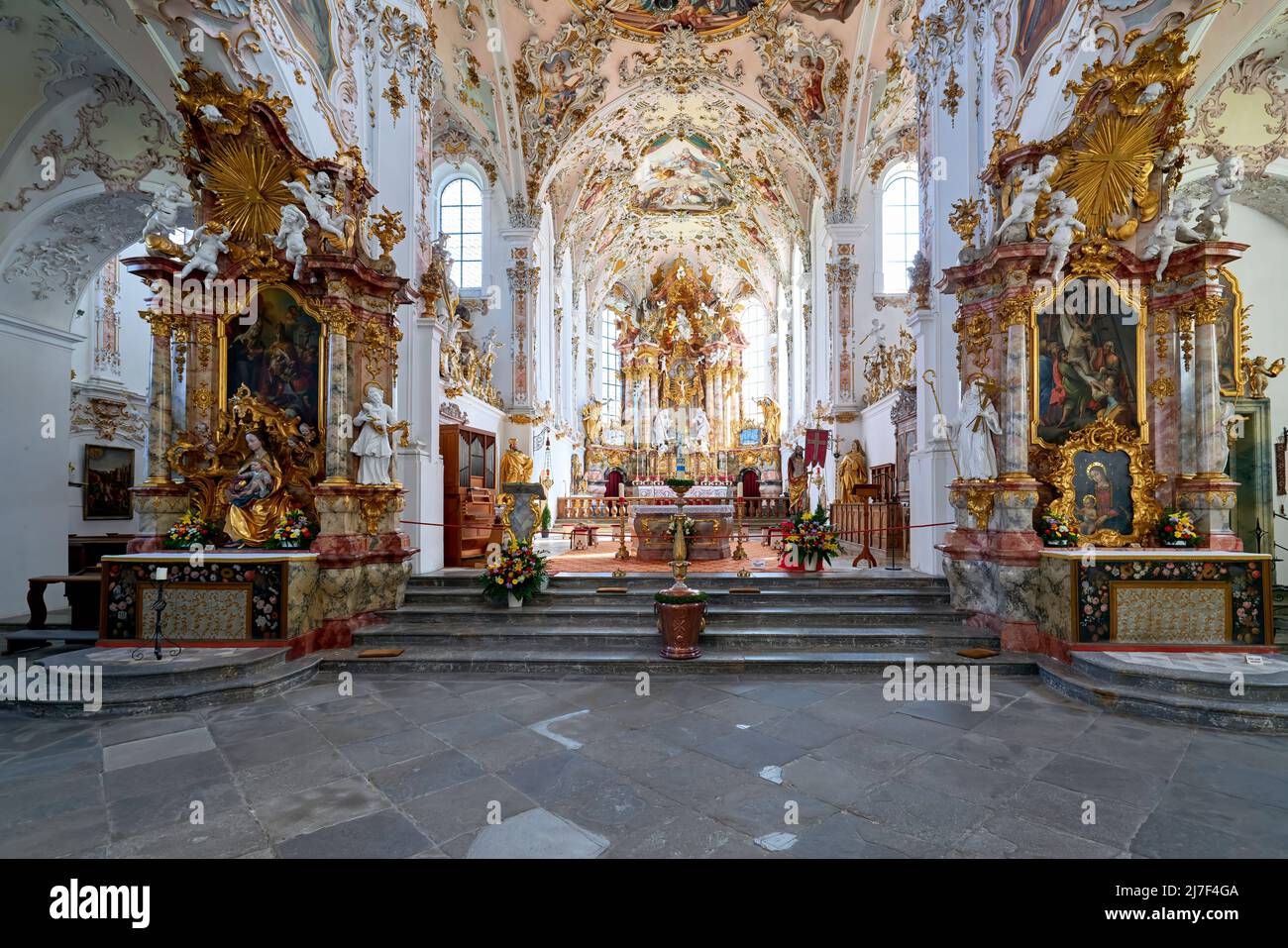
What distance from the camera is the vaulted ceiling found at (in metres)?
13.6

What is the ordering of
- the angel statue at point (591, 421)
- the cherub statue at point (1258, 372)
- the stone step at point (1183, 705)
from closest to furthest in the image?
the stone step at point (1183, 705) < the cherub statue at point (1258, 372) < the angel statue at point (591, 421)

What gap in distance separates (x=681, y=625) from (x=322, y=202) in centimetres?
650

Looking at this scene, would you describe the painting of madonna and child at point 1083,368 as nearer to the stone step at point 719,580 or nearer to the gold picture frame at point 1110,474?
the gold picture frame at point 1110,474

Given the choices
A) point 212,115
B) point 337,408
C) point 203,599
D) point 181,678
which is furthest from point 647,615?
point 212,115

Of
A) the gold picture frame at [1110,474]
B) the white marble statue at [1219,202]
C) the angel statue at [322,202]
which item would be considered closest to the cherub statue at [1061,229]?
the white marble statue at [1219,202]

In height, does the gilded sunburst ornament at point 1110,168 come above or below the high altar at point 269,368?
above

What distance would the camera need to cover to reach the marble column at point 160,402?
24.3 feet

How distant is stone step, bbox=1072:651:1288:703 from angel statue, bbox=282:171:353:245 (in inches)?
365

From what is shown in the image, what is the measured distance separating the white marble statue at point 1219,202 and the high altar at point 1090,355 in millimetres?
17

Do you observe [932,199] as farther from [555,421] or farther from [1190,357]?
[555,421]

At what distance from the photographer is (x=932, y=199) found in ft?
28.0

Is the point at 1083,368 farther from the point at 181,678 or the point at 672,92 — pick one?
the point at 672,92

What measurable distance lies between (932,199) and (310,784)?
31.8 ft

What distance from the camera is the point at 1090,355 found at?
7141 mm
